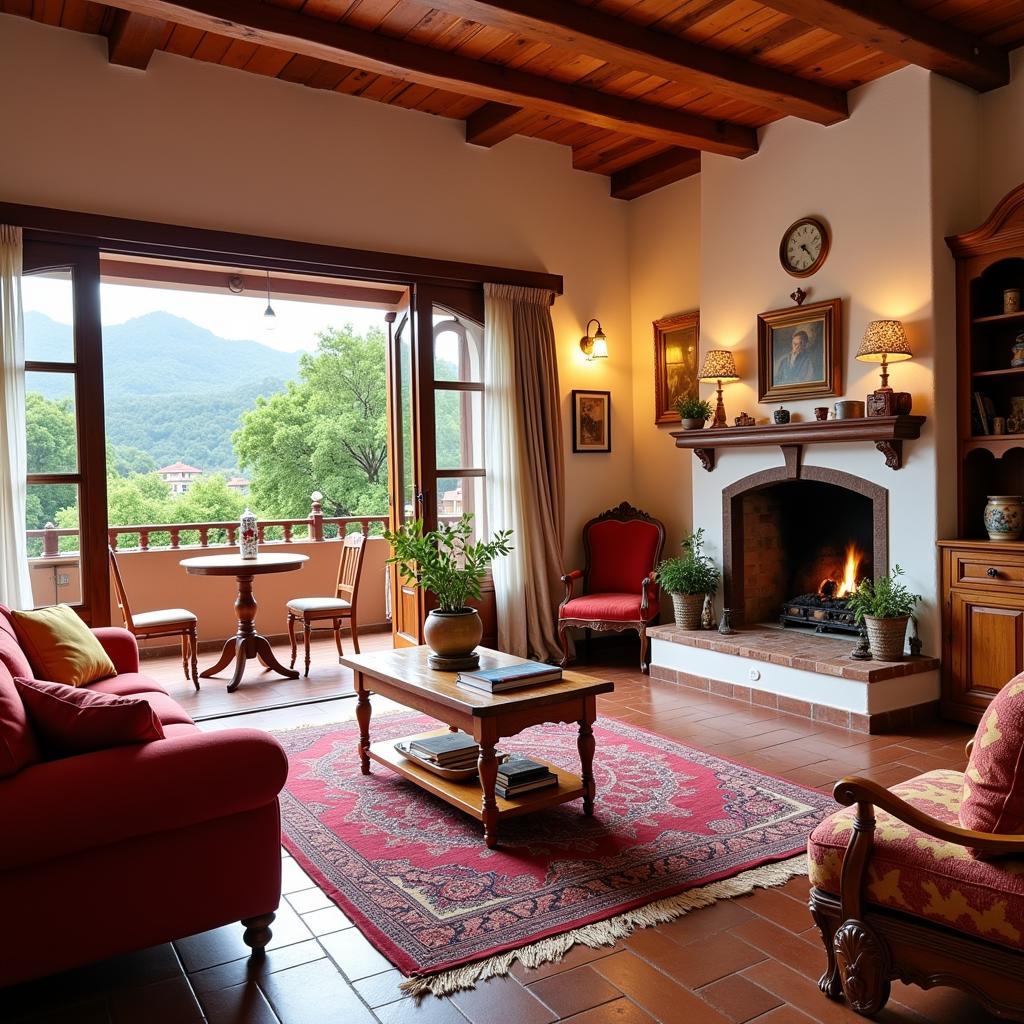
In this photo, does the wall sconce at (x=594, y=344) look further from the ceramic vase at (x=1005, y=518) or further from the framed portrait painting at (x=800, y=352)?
the ceramic vase at (x=1005, y=518)

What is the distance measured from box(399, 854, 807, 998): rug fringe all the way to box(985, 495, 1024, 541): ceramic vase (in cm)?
224

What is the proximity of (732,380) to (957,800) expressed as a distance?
3.69 meters

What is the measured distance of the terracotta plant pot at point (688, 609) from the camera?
18.3 feet

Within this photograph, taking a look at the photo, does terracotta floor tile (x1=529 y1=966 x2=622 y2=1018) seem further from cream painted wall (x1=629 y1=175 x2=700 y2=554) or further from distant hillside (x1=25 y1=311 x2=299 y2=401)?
distant hillside (x1=25 y1=311 x2=299 y2=401)

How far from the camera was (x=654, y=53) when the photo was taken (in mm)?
4180

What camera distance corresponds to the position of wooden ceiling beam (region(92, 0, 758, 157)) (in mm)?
3795

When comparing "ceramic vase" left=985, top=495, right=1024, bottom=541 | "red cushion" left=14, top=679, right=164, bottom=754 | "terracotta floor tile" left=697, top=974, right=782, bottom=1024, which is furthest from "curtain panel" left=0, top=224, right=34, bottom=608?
"ceramic vase" left=985, top=495, right=1024, bottom=541

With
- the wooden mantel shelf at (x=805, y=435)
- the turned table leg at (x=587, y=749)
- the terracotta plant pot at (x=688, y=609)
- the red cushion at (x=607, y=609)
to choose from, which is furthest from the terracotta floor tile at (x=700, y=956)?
the red cushion at (x=607, y=609)

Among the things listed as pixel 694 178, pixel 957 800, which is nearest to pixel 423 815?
pixel 957 800

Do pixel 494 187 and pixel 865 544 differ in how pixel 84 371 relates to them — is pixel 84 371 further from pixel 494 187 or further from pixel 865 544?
pixel 865 544

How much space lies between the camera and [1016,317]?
14.6ft

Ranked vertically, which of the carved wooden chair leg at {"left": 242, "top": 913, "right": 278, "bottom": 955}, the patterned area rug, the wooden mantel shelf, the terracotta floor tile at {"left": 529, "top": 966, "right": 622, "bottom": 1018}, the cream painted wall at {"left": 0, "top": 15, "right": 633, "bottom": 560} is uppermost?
the cream painted wall at {"left": 0, "top": 15, "right": 633, "bottom": 560}

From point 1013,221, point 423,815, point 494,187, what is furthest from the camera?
point 494,187

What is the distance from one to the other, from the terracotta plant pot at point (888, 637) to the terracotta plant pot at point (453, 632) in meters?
2.21
